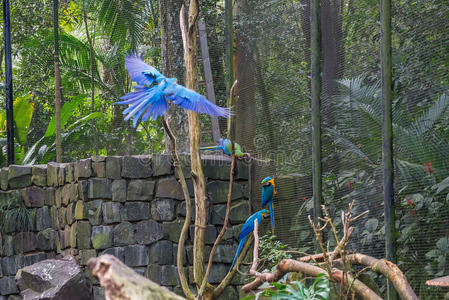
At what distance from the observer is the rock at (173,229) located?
452cm

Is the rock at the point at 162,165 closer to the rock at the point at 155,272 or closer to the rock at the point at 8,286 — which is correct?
the rock at the point at 155,272

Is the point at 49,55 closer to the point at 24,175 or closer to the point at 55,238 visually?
the point at 24,175

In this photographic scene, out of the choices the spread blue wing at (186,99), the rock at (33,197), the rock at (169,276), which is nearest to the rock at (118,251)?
the rock at (169,276)

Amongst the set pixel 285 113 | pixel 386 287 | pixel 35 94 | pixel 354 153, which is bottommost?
pixel 386 287

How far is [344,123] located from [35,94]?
203 inches

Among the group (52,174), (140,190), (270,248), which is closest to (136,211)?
(140,190)

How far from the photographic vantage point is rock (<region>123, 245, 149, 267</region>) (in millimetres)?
4535

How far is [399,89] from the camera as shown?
9.80ft

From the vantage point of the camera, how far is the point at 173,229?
14.9ft

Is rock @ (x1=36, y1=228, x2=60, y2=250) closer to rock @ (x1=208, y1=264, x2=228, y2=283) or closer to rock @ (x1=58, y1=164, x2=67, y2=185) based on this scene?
rock @ (x1=58, y1=164, x2=67, y2=185)

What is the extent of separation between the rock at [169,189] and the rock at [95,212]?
0.52m

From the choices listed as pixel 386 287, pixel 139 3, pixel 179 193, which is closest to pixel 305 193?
pixel 386 287

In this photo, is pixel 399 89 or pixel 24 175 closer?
pixel 399 89

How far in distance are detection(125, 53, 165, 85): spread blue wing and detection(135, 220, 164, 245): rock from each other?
5.92 ft
